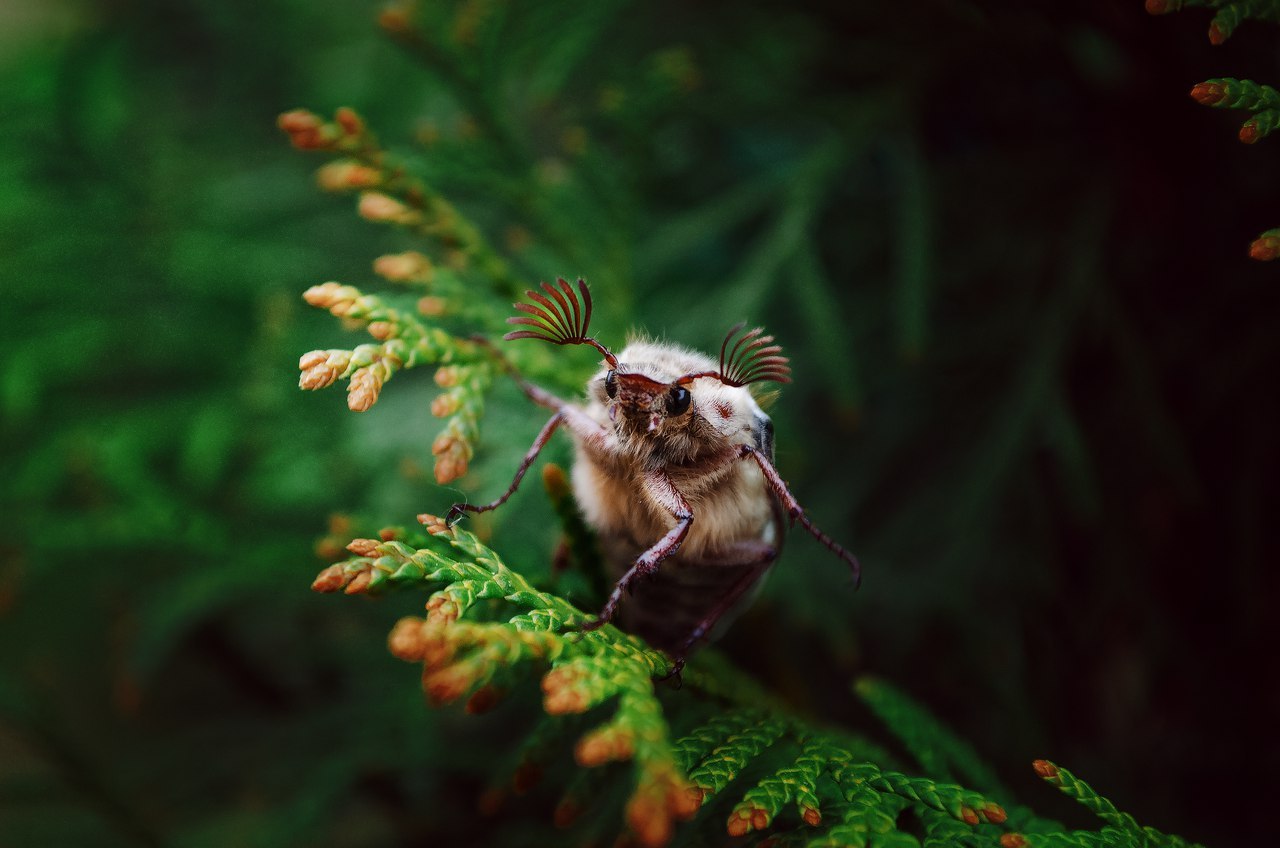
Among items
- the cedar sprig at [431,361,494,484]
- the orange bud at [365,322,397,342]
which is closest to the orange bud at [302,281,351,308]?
the orange bud at [365,322,397,342]

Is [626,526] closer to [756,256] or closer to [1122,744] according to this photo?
[756,256]

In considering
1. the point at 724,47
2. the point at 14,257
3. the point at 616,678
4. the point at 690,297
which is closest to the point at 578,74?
the point at 724,47

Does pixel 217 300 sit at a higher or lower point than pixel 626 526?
lower

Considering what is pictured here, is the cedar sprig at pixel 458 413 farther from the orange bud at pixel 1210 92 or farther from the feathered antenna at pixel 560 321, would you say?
the orange bud at pixel 1210 92

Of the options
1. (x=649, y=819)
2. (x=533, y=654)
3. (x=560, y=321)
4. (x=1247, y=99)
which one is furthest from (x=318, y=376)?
(x=1247, y=99)

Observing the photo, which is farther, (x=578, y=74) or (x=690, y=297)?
(x=578, y=74)

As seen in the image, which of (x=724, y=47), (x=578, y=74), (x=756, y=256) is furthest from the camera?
(x=578, y=74)

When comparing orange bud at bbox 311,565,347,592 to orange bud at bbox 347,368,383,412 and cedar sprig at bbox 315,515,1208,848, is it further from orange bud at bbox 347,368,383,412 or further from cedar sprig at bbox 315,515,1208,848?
orange bud at bbox 347,368,383,412
